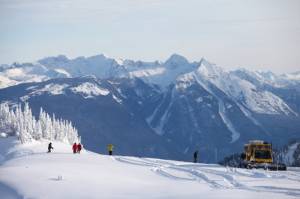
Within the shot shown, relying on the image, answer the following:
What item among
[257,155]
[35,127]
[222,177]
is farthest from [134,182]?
[35,127]

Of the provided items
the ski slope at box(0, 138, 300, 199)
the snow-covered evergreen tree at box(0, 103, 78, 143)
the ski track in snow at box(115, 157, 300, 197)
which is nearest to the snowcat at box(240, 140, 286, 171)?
the ski track in snow at box(115, 157, 300, 197)

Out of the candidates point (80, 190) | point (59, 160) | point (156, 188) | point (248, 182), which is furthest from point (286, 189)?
point (59, 160)

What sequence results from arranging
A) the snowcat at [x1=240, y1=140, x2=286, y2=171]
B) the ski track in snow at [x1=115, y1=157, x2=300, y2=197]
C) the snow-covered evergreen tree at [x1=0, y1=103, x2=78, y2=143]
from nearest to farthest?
the ski track in snow at [x1=115, y1=157, x2=300, y2=197]
the snowcat at [x1=240, y1=140, x2=286, y2=171]
the snow-covered evergreen tree at [x1=0, y1=103, x2=78, y2=143]

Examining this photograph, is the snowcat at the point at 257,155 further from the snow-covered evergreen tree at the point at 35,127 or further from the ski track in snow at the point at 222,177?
the snow-covered evergreen tree at the point at 35,127

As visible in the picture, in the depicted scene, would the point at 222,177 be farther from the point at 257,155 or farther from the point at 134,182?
the point at 257,155

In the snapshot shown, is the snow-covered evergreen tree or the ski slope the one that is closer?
the ski slope

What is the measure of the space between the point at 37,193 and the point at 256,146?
4553 cm

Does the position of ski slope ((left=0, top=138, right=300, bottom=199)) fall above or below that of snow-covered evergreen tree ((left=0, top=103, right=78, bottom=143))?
below

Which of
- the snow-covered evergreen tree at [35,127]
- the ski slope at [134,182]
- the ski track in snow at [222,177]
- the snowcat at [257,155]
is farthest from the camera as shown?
the snow-covered evergreen tree at [35,127]

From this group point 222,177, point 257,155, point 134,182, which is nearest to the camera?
point 134,182

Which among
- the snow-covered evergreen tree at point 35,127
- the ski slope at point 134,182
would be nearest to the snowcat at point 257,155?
the ski slope at point 134,182

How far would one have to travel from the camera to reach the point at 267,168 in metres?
75.8

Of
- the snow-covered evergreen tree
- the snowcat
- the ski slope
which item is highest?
the snow-covered evergreen tree

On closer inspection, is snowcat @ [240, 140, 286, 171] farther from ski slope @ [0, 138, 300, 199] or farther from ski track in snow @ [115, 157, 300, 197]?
ski slope @ [0, 138, 300, 199]
